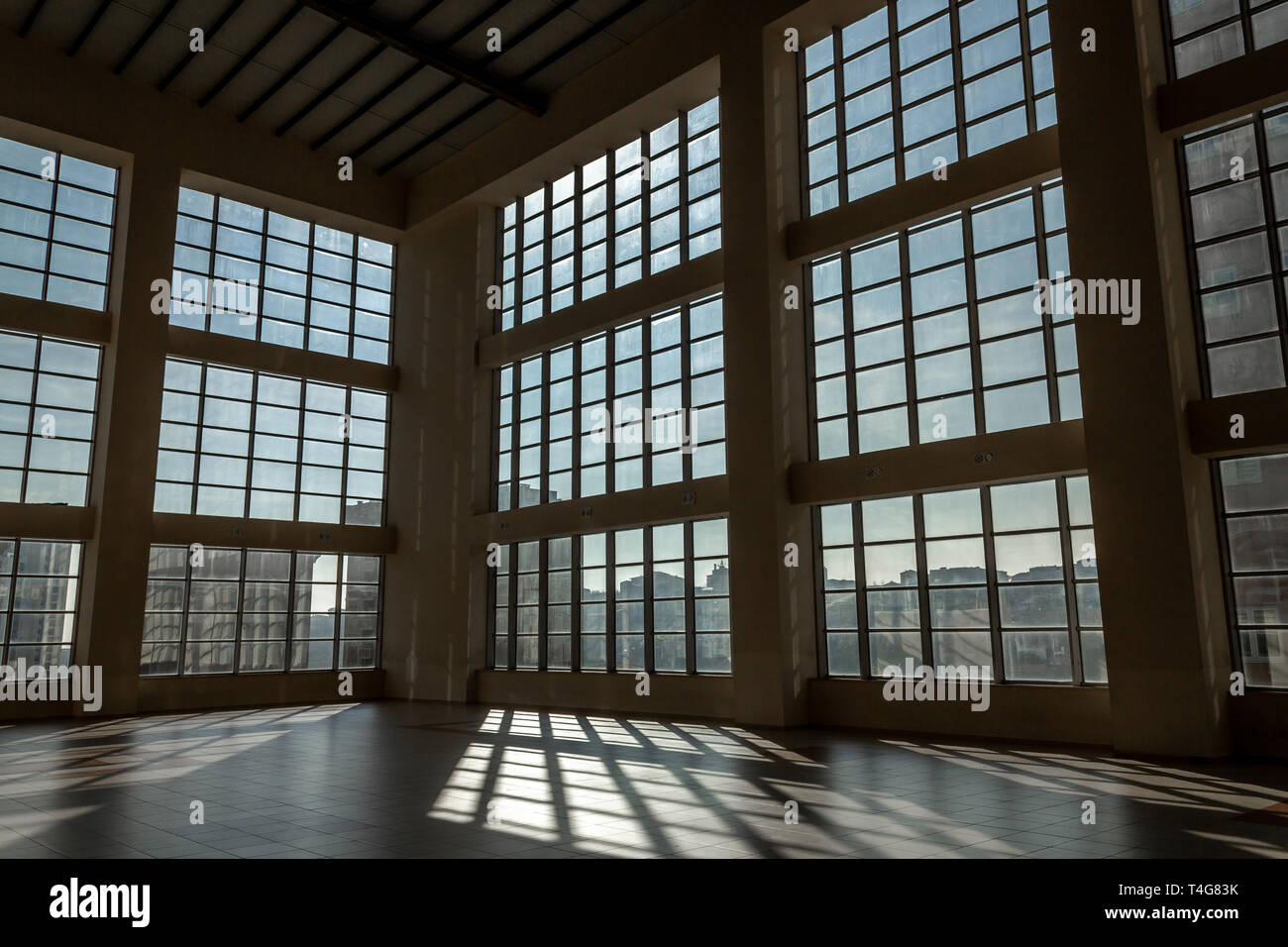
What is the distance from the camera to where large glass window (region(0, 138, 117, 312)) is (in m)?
22.2

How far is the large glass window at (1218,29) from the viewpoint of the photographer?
13.8 metres

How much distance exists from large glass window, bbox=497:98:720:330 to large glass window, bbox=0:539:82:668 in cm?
1279

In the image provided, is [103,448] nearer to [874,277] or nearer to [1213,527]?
[874,277]

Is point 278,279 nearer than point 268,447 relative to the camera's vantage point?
No

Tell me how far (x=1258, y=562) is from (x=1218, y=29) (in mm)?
8405

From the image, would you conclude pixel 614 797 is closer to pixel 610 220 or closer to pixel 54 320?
pixel 610 220

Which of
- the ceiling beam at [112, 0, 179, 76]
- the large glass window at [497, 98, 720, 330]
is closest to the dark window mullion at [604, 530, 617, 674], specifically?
the large glass window at [497, 98, 720, 330]

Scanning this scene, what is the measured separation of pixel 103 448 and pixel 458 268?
10.8m

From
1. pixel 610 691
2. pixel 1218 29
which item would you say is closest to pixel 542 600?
pixel 610 691

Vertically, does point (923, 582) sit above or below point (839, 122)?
below

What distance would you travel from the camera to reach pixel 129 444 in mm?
22344

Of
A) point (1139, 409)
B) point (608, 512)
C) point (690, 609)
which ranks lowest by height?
point (690, 609)

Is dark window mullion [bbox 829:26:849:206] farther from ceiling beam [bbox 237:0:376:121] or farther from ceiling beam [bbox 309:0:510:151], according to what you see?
ceiling beam [bbox 237:0:376:121]
